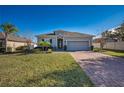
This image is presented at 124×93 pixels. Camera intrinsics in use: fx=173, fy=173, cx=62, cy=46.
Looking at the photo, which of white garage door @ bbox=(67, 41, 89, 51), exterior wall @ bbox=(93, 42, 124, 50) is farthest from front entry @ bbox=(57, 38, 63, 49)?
exterior wall @ bbox=(93, 42, 124, 50)

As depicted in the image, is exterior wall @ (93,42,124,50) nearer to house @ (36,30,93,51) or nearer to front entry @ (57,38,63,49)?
house @ (36,30,93,51)

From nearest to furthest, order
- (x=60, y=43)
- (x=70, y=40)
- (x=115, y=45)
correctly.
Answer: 1. (x=115, y=45)
2. (x=60, y=43)
3. (x=70, y=40)

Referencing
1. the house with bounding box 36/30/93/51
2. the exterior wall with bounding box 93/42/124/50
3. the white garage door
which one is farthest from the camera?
the white garage door

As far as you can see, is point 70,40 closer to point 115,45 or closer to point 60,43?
point 60,43

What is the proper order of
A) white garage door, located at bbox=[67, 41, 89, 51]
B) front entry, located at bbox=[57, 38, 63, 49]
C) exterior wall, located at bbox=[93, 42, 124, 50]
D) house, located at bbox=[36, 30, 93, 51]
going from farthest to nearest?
white garage door, located at bbox=[67, 41, 89, 51] < front entry, located at bbox=[57, 38, 63, 49] < house, located at bbox=[36, 30, 93, 51] < exterior wall, located at bbox=[93, 42, 124, 50]

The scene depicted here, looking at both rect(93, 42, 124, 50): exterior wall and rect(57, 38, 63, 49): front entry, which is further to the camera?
rect(57, 38, 63, 49): front entry

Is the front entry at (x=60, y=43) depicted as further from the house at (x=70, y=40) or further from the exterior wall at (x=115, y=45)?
the exterior wall at (x=115, y=45)

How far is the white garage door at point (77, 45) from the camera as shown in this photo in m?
27.9

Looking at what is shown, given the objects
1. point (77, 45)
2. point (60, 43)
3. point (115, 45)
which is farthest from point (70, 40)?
point (115, 45)

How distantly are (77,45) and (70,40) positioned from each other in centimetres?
140

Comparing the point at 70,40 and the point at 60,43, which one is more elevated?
the point at 70,40

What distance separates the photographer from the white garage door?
2792 cm

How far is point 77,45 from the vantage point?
28.0 m

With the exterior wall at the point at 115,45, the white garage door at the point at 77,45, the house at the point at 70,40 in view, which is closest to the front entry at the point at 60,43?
the house at the point at 70,40
